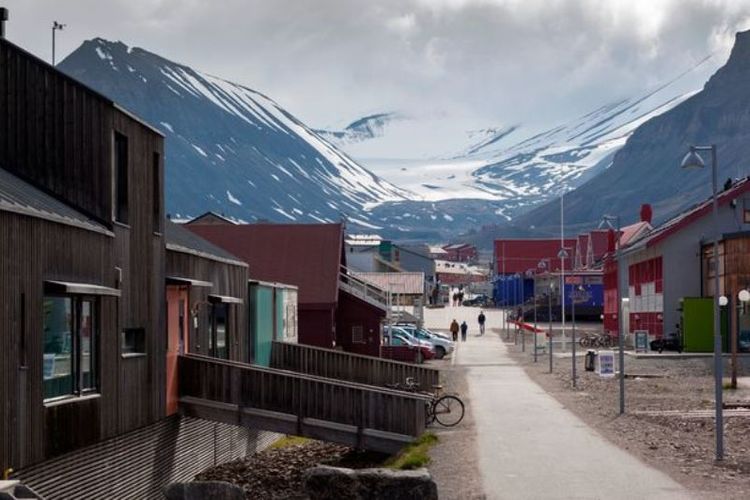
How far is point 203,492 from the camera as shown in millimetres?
17438

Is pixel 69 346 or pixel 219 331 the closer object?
pixel 69 346

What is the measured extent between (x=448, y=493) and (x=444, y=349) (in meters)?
52.4

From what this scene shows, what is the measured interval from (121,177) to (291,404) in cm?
679

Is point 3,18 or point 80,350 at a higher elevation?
point 3,18

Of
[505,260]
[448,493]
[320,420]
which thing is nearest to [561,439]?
[320,420]

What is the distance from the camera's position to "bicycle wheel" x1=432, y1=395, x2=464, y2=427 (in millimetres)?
34250

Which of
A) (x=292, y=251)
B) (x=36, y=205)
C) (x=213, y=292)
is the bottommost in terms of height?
(x=213, y=292)

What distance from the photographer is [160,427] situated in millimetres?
27984

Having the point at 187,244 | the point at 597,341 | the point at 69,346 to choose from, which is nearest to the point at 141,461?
the point at 69,346

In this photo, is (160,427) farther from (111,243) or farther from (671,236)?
(671,236)

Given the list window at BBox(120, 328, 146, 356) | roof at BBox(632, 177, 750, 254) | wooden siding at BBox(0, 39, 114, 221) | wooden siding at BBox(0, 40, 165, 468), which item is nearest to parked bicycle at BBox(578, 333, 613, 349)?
roof at BBox(632, 177, 750, 254)

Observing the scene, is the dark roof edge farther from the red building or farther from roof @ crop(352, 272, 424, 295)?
roof @ crop(352, 272, 424, 295)

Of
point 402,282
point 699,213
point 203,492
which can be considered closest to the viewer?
point 203,492

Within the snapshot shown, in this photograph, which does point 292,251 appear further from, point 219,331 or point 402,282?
point 402,282
